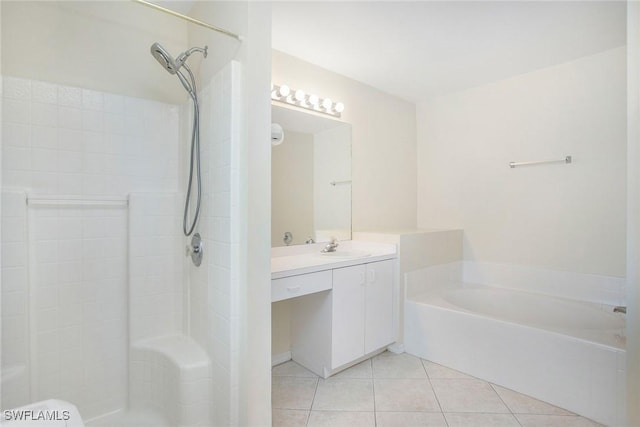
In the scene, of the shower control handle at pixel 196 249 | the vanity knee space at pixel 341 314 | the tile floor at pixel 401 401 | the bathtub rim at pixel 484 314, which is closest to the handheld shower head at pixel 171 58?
the shower control handle at pixel 196 249

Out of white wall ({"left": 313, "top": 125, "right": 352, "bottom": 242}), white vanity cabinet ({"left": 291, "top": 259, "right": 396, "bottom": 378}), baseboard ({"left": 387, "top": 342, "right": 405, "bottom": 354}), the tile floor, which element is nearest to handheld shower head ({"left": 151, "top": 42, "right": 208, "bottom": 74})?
white wall ({"left": 313, "top": 125, "right": 352, "bottom": 242})

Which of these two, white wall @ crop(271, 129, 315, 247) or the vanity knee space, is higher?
white wall @ crop(271, 129, 315, 247)

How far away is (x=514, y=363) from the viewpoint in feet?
6.55

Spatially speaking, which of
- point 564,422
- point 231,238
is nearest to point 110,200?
point 231,238

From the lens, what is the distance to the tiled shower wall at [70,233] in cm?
150

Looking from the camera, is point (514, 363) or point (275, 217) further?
point (275, 217)

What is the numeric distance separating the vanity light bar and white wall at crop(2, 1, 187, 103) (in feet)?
2.10

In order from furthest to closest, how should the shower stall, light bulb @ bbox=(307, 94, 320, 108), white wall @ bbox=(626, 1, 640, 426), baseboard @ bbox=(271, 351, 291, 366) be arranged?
light bulb @ bbox=(307, 94, 320, 108)
baseboard @ bbox=(271, 351, 291, 366)
the shower stall
white wall @ bbox=(626, 1, 640, 426)

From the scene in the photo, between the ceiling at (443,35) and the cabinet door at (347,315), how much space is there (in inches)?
62.1

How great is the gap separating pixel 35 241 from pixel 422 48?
8.60 ft

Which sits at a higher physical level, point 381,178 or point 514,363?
point 381,178

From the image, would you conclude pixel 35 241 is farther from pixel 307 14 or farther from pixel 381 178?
pixel 381 178

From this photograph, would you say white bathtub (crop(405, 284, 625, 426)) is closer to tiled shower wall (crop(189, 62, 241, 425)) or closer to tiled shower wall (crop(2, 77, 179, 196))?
tiled shower wall (crop(189, 62, 241, 425))

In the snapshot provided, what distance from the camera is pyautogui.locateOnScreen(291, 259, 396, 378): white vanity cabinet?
82.5 inches
